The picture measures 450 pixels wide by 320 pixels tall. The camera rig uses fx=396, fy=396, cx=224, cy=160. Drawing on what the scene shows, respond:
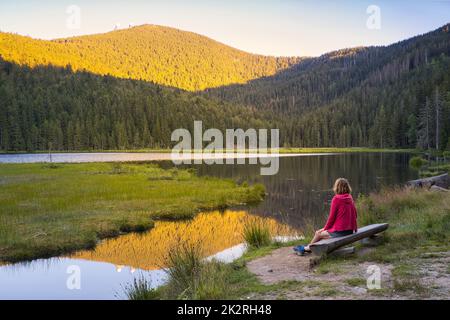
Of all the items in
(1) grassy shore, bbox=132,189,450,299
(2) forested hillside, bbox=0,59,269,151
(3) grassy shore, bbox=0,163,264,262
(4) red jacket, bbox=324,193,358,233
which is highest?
(2) forested hillside, bbox=0,59,269,151

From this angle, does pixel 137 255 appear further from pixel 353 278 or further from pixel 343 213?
pixel 353 278

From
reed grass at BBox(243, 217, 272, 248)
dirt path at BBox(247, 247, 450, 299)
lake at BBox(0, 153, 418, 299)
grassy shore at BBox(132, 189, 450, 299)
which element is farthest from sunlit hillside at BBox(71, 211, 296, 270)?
dirt path at BBox(247, 247, 450, 299)

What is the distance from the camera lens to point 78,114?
161m

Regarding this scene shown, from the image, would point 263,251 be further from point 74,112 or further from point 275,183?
point 74,112

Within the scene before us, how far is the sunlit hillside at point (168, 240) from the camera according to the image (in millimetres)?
15492

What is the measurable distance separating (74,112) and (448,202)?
163 m

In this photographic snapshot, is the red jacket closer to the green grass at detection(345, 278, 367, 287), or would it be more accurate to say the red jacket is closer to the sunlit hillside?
the green grass at detection(345, 278, 367, 287)

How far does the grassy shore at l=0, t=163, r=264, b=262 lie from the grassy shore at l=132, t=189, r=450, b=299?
8685mm

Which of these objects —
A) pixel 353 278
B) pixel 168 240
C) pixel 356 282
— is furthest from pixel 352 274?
pixel 168 240

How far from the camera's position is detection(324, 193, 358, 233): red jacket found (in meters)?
9.96

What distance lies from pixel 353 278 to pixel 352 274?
423 mm

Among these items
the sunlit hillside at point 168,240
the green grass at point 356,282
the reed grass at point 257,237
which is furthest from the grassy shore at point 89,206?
the green grass at point 356,282

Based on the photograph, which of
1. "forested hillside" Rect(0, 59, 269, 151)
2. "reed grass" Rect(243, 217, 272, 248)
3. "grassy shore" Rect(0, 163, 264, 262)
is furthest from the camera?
"forested hillside" Rect(0, 59, 269, 151)
